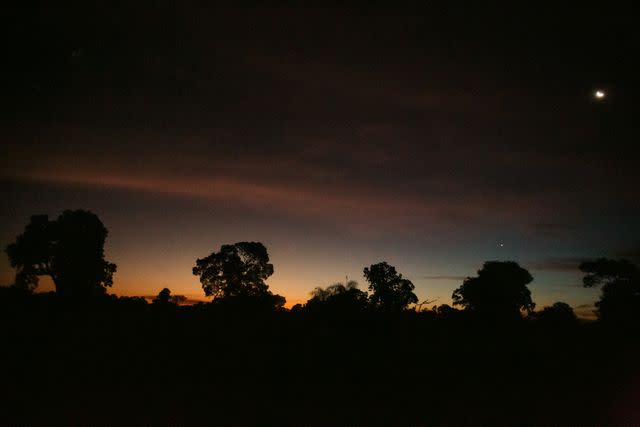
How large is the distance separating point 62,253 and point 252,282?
19349 millimetres

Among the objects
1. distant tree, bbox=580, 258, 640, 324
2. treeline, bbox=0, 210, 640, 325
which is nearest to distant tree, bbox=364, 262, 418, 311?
treeline, bbox=0, 210, 640, 325

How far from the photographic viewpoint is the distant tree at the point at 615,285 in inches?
1342

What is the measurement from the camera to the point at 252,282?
147 ft

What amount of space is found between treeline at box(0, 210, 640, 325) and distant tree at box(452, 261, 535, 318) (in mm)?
137

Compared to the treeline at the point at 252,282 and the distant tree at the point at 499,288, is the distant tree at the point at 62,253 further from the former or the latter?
the distant tree at the point at 499,288

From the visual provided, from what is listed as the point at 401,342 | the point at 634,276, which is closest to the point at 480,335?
the point at 401,342

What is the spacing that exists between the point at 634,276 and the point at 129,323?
4287cm

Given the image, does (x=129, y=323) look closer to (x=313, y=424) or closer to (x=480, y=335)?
(x=313, y=424)

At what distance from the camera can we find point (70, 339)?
14.6m

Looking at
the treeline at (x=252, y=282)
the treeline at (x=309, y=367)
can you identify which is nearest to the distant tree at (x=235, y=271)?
the treeline at (x=252, y=282)

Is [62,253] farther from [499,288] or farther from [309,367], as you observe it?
[499,288]

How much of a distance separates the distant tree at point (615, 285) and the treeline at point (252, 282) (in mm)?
75

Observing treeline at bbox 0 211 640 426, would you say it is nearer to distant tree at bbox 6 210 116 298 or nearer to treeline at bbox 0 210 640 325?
treeline at bbox 0 210 640 325

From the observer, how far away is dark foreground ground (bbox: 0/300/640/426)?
10289mm
